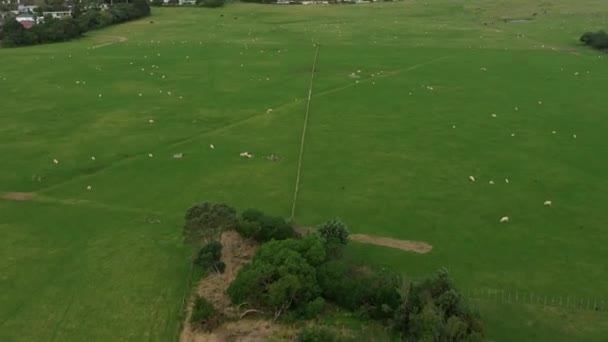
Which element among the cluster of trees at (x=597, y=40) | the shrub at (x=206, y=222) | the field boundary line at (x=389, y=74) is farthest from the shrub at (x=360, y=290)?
the cluster of trees at (x=597, y=40)

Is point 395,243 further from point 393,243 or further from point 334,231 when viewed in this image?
point 334,231

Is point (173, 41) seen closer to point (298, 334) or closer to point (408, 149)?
point (408, 149)

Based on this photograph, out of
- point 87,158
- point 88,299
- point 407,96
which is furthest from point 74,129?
point 407,96

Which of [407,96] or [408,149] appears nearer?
[408,149]

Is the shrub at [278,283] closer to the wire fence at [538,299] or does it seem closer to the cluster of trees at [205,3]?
the wire fence at [538,299]

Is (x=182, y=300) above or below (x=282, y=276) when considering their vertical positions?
below

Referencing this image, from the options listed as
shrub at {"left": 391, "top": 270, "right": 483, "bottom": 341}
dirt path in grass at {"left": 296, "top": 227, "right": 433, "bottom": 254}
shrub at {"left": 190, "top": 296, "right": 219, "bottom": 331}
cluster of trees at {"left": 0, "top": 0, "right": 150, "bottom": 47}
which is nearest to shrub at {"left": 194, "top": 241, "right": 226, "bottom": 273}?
shrub at {"left": 190, "top": 296, "right": 219, "bottom": 331}

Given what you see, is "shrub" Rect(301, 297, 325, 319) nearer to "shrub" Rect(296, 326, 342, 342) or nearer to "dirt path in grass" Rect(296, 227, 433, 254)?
"shrub" Rect(296, 326, 342, 342)
